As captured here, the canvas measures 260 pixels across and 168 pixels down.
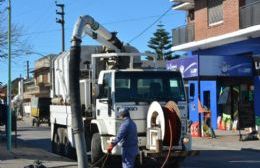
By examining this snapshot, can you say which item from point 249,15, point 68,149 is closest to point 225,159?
point 68,149

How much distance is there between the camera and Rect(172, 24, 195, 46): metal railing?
133 ft

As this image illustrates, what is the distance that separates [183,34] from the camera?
4125 centimetres

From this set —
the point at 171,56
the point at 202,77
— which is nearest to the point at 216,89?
the point at 202,77

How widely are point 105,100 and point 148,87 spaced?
1.19m

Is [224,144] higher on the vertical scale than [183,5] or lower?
lower

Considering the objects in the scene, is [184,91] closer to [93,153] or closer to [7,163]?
[93,153]

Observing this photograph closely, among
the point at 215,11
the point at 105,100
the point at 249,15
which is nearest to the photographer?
the point at 105,100

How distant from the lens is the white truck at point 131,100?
613 inches

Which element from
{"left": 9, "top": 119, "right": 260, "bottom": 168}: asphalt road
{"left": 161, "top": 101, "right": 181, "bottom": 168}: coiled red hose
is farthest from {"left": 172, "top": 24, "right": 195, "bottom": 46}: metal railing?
{"left": 161, "top": 101, "right": 181, "bottom": 168}: coiled red hose

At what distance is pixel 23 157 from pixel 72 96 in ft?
26.0

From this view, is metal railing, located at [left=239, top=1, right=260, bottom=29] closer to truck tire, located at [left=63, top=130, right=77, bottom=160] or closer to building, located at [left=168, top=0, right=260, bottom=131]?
building, located at [left=168, top=0, right=260, bottom=131]

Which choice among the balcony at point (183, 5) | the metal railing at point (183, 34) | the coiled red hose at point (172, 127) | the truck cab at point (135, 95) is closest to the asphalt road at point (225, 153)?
the truck cab at point (135, 95)

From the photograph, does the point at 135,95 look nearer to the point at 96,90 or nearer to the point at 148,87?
the point at 148,87

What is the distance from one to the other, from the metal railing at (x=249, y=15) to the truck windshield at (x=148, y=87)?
16.0m
